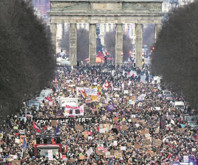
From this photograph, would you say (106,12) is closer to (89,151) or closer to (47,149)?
(47,149)

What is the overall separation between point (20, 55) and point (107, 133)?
14345 millimetres

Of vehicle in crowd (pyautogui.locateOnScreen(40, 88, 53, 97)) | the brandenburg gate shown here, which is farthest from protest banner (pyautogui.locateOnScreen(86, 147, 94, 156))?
the brandenburg gate

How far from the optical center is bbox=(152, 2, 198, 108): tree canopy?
77.0 m

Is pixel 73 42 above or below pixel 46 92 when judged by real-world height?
above

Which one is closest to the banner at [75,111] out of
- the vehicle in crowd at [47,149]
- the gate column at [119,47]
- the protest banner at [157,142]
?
the protest banner at [157,142]

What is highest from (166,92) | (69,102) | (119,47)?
(119,47)

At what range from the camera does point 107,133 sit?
2448 inches

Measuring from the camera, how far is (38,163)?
5188 centimetres

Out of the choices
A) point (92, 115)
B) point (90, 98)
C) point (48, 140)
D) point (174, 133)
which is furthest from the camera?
point (90, 98)

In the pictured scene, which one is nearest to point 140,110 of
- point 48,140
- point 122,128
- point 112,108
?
point 112,108

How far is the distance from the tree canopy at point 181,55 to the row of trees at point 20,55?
13420 mm

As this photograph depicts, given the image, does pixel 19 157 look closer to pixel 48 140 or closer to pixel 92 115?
pixel 48 140

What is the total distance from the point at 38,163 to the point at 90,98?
92.7 feet

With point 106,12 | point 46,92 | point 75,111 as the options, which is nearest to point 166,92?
point 46,92
